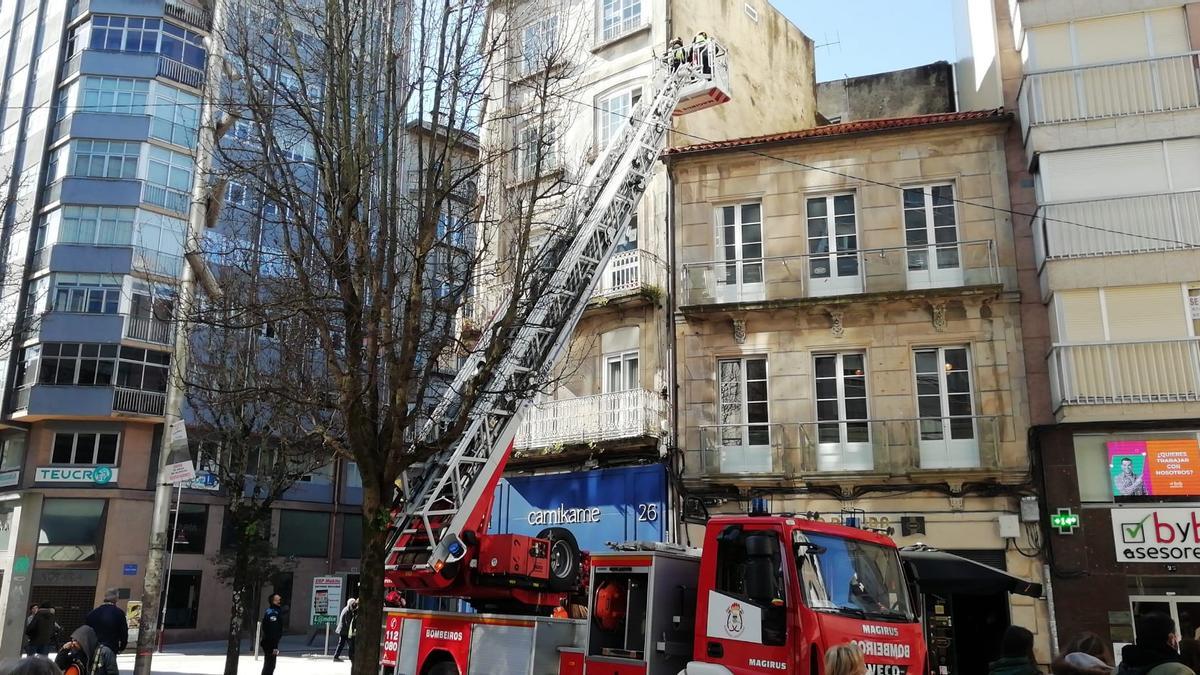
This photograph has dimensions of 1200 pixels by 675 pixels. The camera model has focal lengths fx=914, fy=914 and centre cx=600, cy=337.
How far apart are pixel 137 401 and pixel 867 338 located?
24.5 metres

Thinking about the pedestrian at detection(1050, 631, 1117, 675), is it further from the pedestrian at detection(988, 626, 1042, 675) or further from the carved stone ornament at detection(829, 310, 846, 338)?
the carved stone ornament at detection(829, 310, 846, 338)

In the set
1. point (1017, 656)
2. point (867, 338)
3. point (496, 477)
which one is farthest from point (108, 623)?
point (867, 338)

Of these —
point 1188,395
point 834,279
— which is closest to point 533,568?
point 834,279

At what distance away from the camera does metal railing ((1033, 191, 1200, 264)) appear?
16.8 meters

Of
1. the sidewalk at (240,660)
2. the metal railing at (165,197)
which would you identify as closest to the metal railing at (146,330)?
the metal railing at (165,197)

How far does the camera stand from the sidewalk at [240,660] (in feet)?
64.2

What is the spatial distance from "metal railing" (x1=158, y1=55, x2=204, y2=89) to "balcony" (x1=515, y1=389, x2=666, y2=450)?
69.7 ft

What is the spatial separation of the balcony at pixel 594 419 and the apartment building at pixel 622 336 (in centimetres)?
3

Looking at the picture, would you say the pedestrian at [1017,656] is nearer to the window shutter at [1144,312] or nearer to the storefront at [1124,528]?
the storefront at [1124,528]

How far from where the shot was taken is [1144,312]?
55.5 ft

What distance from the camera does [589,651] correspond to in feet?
32.8

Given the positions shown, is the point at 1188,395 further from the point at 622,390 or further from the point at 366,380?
the point at 366,380

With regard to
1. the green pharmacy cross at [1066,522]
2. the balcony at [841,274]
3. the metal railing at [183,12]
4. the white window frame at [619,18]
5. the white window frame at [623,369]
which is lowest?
the green pharmacy cross at [1066,522]

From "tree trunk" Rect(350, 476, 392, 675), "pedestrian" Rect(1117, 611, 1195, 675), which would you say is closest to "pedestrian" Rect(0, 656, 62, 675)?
"tree trunk" Rect(350, 476, 392, 675)
